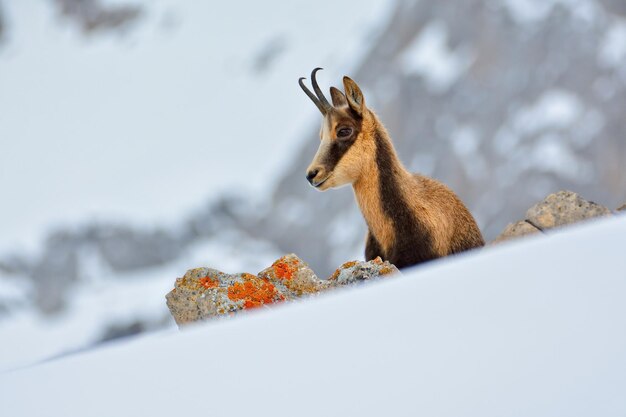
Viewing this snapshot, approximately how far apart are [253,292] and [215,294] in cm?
29

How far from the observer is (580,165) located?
178 ft

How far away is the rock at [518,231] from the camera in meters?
7.14

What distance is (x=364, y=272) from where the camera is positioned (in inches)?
260

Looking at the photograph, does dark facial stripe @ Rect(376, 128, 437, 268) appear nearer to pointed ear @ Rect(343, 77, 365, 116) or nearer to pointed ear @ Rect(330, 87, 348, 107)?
pointed ear @ Rect(343, 77, 365, 116)

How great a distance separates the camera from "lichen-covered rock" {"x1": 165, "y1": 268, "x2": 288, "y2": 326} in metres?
6.54

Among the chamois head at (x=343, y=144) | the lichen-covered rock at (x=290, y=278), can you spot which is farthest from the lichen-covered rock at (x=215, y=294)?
the chamois head at (x=343, y=144)

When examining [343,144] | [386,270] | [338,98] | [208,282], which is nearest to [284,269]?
[208,282]

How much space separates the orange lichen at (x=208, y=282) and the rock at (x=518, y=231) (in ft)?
7.87

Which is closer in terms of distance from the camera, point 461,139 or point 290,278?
point 290,278

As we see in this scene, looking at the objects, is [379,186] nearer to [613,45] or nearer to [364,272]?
[364,272]

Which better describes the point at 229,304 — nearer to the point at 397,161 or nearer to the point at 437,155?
the point at 397,161

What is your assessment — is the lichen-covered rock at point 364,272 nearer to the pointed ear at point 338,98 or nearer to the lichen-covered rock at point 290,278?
the lichen-covered rock at point 290,278

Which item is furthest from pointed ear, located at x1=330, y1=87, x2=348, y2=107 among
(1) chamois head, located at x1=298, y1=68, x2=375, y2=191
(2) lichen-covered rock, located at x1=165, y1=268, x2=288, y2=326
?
(2) lichen-covered rock, located at x1=165, y1=268, x2=288, y2=326

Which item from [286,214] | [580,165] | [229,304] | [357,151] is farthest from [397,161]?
[286,214]
